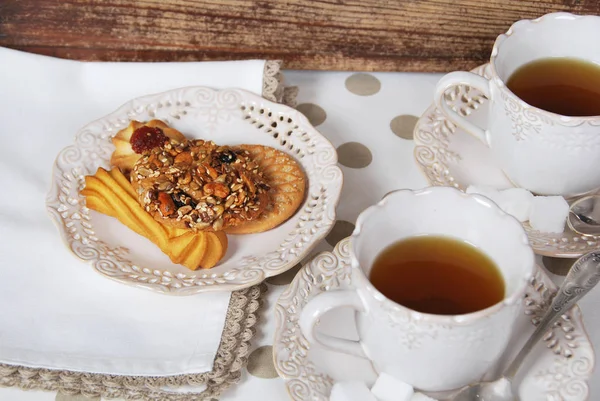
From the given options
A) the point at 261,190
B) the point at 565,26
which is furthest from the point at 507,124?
the point at 261,190

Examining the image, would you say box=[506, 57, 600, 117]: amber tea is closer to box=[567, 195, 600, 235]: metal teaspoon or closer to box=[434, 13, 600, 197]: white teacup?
box=[434, 13, 600, 197]: white teacup

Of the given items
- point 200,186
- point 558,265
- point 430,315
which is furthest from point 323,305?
point 558,265

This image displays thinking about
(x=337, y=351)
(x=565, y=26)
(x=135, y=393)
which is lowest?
(x=135, y=393)

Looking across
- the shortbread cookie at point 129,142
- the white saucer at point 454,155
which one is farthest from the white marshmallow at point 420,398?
the shortbread cookie at point 129,142

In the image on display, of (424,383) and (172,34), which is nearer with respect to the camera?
(424,383)

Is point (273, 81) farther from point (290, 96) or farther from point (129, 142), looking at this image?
point (129, 142)

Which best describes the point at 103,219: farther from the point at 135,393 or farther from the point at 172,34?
the point at 172,34
